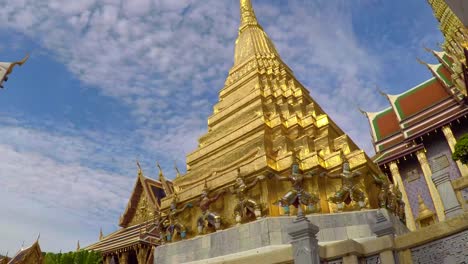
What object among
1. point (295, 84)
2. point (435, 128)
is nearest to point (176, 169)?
point (295, 84)

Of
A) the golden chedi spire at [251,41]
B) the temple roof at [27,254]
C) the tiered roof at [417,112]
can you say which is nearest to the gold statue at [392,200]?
the golden chedi spire at [251,41]

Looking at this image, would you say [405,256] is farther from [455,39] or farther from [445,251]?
[455,39]

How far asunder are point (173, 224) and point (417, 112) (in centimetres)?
1927

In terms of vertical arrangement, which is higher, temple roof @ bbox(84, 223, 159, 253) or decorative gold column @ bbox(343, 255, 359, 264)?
temple roof @ bbox(84, 223, 159, 253)

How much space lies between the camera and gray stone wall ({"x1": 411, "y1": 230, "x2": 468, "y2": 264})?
623cm

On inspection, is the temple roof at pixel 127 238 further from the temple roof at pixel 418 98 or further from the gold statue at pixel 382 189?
the temple roof at pixel 418 98

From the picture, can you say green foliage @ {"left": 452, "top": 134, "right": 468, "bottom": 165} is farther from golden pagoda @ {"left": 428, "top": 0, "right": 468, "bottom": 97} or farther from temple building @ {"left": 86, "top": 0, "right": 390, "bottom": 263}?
golden pagoda @ {"left": 428, "top": 0, "right": 468, "bottom": 97}

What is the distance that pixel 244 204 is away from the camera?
12.3 m

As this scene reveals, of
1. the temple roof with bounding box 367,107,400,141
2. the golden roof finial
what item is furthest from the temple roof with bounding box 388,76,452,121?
the golden roof finial

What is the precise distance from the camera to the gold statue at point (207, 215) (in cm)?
1265

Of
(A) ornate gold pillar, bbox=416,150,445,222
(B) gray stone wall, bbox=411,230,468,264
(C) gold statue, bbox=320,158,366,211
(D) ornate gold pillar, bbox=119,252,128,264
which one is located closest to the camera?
(B) gray stone wall, bbox=411,230,468,264

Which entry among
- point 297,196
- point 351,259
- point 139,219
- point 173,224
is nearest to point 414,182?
point 297,196

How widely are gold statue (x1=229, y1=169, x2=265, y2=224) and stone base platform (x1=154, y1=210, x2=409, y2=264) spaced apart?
559mm

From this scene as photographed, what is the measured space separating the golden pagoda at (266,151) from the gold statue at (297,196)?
17 cm
